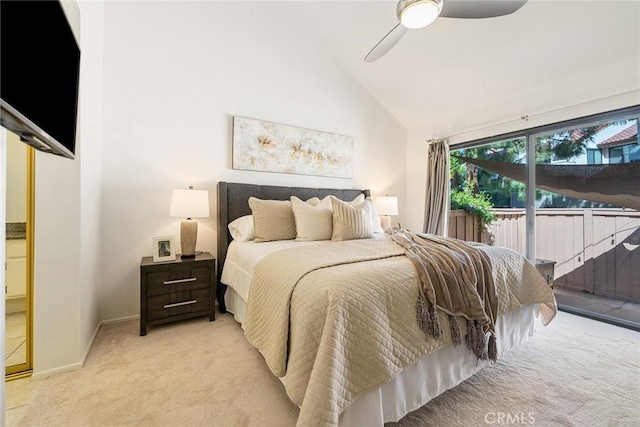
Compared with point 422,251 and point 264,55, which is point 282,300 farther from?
point 264,55

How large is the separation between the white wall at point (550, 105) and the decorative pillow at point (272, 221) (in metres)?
2.47

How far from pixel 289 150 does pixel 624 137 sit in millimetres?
3375

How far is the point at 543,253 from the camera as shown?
3.13 m

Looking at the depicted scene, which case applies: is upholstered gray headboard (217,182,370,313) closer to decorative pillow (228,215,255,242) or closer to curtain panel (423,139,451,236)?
decorative pillow (228,215,255,242)

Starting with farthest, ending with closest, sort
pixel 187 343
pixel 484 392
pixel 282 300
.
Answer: pixel 187 343 < pixel 484 392 < pixel 282 300

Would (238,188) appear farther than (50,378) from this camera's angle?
Yes

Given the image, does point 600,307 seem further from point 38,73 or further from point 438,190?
point 38,73

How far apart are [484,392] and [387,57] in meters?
3.47

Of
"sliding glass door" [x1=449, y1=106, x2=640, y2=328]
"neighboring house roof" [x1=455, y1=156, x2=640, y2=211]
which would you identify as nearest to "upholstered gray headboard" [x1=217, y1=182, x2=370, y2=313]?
"sliding glass door" [x1=449, y1=106, x2=640, y2=328]

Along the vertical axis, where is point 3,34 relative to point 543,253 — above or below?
above

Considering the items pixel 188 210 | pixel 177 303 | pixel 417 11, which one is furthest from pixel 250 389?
pixel 417 11

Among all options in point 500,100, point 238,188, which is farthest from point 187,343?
point 500,100

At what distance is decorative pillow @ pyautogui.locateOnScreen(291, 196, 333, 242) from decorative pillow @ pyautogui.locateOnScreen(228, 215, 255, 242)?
1.47ft

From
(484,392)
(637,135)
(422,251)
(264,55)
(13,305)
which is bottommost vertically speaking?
(484,392)
